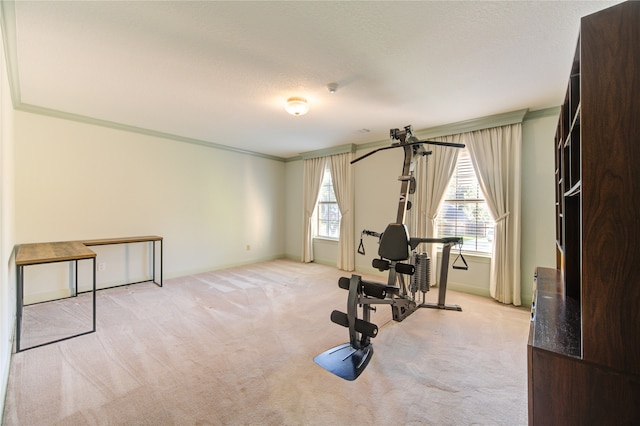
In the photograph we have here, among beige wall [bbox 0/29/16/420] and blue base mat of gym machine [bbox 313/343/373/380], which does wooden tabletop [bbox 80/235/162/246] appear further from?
blue base mat of gym machine [bbox 313/343/373/380]

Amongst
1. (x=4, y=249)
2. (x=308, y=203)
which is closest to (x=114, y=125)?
(x=4, y=249)

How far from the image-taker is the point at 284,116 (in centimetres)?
351

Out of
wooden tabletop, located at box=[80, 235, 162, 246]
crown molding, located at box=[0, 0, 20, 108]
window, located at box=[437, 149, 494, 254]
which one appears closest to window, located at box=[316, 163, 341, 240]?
window, located at box=[437, 149, 494, 254]

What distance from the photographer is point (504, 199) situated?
345cm

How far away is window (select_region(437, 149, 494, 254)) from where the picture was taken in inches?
146

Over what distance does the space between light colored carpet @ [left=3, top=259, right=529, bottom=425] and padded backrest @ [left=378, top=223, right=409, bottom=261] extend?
2.61ft

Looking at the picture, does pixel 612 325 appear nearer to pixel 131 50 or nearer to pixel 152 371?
pixel 152 371

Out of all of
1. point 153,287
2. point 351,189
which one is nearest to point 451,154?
point 351,189

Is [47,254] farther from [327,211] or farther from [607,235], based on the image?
[327,211]

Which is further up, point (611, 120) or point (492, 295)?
point (611, 120)

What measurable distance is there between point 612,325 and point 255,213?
5.46 m

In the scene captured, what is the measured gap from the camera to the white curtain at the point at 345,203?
5078 mm

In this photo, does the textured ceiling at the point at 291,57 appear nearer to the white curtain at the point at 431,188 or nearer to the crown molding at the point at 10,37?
the crown molding at the point at 10,37

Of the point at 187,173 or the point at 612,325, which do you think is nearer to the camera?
the point at 612,325
